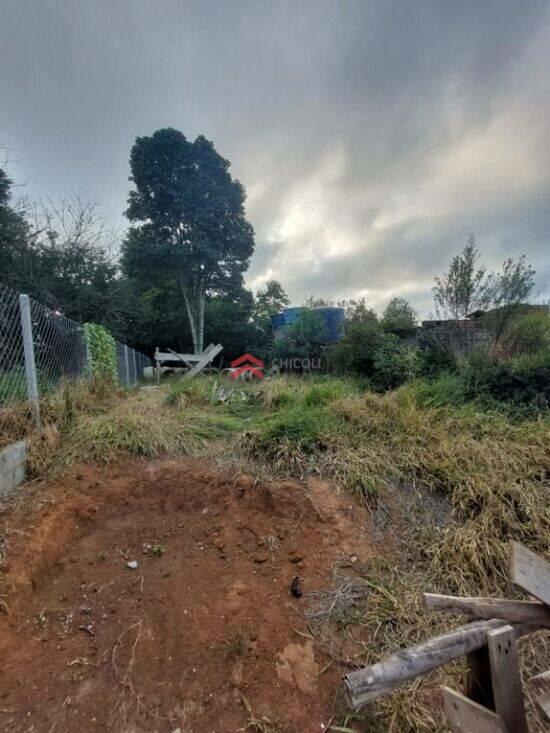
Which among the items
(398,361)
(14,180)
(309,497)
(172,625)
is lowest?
(172,625)

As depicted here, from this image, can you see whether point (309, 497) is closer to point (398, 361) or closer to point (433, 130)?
point (398, 361)

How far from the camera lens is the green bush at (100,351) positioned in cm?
489

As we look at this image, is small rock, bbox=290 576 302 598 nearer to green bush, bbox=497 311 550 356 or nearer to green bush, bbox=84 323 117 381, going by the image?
green bush, bbox=84 323 117 381

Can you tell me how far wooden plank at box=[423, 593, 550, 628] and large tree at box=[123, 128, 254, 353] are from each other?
41.2 feet

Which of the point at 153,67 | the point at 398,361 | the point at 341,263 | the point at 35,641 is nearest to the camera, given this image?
the point at 35,641

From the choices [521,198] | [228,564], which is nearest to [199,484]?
[228,564]

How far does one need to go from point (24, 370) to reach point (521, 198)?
26.0ft

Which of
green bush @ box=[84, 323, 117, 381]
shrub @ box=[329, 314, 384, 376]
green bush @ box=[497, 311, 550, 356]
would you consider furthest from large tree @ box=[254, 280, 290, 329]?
green bush @ box=[497, 311, 550, 356]

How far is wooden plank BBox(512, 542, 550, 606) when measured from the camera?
1081mm

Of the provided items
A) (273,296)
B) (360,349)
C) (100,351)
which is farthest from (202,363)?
(273,296)

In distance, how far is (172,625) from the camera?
1.60m

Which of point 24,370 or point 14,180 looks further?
point 14,180

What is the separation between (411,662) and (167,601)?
1.39 metres

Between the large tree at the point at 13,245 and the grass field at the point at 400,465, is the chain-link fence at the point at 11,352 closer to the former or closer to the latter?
the grass field at the point at 400,465
